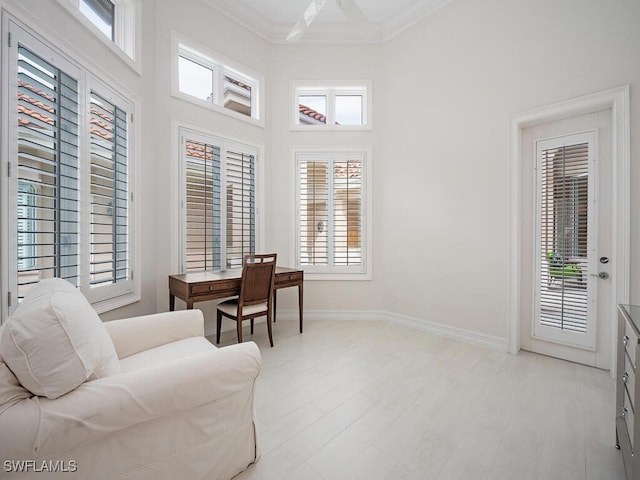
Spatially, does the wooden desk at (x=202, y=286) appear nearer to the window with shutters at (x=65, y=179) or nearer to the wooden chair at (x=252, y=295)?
the wooden chair at (x=252, y=295)

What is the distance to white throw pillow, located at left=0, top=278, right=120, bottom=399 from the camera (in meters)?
0.96

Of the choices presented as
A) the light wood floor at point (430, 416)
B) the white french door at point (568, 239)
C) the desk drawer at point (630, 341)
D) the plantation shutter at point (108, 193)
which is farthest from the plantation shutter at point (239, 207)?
the desk drawer at point (630, 341)

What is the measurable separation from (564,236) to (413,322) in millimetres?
1784

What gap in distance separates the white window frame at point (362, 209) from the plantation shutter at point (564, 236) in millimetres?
1846

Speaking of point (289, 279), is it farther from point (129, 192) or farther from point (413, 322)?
point (129, 192)

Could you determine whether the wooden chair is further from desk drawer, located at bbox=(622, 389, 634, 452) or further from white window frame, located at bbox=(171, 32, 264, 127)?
desk drawer, located at bbox=(622, 389, 634, 452)

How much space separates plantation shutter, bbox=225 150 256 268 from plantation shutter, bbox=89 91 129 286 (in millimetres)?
1134

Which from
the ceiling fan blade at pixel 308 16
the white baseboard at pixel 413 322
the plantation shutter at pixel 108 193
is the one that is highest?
the ceiling fan blade at pixel 308 16

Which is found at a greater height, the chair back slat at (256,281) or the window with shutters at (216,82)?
the window with shutters at (216,82)

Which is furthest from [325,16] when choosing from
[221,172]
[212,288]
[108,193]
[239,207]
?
[212,288]

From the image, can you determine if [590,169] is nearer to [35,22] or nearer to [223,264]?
[223,264]

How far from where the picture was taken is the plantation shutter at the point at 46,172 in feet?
5.37

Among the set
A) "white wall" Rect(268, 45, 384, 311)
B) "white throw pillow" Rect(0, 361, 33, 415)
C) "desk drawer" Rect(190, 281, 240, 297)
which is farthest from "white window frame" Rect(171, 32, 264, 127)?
"white throw pillow" Rect(0, 361, 33, 415)

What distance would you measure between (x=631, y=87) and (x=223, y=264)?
13.0ft
